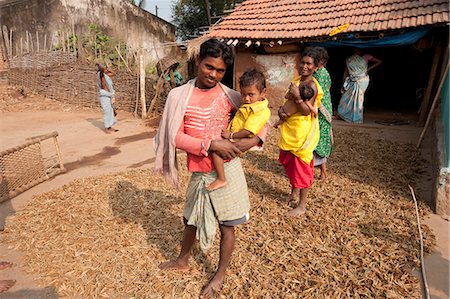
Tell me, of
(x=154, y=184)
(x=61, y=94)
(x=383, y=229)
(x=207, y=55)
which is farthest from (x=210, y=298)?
(x=61, y=94)

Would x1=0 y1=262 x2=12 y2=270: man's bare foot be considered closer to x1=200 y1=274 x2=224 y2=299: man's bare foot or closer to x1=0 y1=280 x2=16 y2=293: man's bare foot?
x1=0 y1=280 x2=16 y2=293: man's bare foot

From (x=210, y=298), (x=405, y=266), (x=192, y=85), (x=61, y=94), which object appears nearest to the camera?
(x=192, y=85)

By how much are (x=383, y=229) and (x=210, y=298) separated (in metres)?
1.95

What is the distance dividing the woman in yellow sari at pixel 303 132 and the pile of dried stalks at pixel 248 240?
48cm

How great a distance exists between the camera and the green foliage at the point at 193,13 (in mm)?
24969

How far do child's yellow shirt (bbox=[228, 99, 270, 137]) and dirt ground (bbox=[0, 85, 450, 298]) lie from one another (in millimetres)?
1880

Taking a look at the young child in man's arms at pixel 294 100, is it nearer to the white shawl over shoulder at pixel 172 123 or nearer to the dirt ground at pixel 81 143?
the white shawl over shoulder at pixel 172 123

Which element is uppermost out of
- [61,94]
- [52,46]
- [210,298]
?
[52,46]

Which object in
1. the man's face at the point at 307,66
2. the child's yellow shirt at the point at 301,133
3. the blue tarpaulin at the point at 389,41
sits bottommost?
the child's yellow shirt at the point at 301,133

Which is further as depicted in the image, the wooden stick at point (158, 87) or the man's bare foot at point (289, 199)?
the wooden stick at point (158, 87)

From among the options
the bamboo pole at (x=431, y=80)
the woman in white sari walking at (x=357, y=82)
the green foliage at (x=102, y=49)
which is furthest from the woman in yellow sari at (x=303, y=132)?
the green foliage at (x=102, y=49)

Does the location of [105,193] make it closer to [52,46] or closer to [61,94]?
[61,94]

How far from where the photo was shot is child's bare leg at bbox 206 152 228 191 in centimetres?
199

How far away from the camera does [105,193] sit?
163 inches
